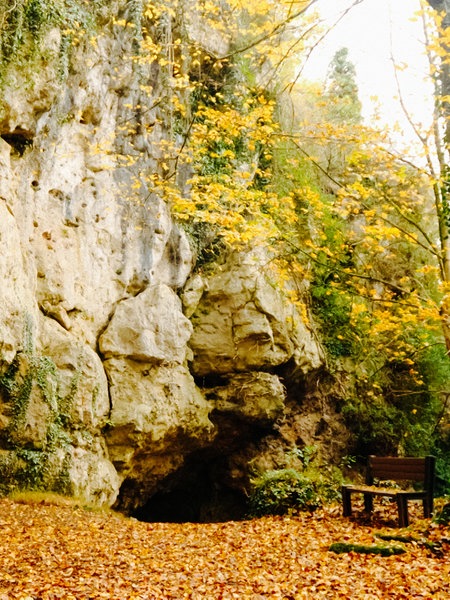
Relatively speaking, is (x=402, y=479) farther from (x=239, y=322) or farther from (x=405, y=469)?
(x=239, y=322)

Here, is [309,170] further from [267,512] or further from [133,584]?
[133,584]

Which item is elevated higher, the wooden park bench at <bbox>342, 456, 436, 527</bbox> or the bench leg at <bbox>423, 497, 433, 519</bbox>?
the wooden park bench at <bbox>342, 456, 436, 527</bbox>

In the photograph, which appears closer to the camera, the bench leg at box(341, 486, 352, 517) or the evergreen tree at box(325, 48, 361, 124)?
the bench leg at box(341, 486, 352, 517)

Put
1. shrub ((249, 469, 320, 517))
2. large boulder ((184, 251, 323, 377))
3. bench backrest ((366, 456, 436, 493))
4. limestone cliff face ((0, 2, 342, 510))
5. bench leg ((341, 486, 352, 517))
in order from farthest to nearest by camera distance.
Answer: large boulder ((184, 251, 323, 377)), limestone cliff face ((0, 2, 342, 510)), shrub ((249, 469, 320, 517)), bench leg ((341, 486, 352, 517)), bench backrest ((366, 456, 436, 493))

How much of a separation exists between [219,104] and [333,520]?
12.0 m

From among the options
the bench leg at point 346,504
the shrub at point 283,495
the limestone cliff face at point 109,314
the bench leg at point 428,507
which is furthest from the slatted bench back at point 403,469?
the limestone cliff face at point 109,314

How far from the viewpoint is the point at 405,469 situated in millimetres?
6988

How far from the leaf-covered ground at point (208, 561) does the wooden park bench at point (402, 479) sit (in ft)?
1.09

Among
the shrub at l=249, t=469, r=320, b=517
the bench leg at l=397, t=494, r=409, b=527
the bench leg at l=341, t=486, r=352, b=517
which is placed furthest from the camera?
the shrub at l=249, t=469, r=320, b=517

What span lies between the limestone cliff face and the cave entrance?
85 cm

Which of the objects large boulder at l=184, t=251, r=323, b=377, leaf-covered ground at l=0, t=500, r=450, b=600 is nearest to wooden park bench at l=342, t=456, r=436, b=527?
leaf-covered ground at l=0, t=500, r=450, b=600

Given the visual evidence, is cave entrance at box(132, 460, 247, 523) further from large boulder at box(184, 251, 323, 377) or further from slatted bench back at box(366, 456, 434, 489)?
slatted bench back at box(366, 456, 434, 489)

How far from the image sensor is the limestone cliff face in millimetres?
8188

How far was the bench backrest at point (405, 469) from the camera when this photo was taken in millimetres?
6555
